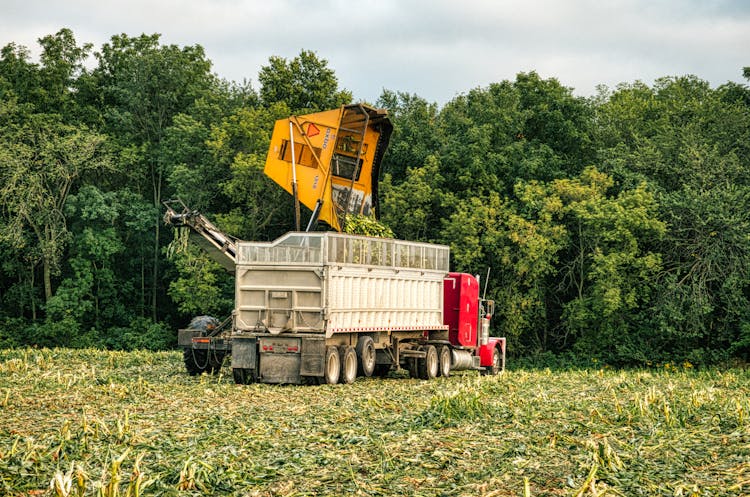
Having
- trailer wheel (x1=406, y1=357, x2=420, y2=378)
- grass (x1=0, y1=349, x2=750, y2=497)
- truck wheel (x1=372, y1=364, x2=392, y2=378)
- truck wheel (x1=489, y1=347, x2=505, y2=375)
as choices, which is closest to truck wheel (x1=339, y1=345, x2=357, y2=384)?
truck wheel (x1=372, y1=364, x2=392, y2=378)

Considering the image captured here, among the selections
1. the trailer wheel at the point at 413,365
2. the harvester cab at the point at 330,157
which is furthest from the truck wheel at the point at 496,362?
the harvester cab at the point at 330,157

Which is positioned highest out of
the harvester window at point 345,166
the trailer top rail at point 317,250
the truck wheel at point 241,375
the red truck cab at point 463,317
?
the harvester window at point 345,166

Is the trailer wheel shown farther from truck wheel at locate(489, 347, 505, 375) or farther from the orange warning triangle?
the orange warning triangle

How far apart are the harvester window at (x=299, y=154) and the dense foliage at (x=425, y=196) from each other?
12.8m

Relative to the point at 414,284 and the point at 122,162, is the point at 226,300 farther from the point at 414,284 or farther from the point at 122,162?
the point at 414,284

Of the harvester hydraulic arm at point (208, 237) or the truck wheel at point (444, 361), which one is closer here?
the harvester hydraulic arm at point (208, 237)

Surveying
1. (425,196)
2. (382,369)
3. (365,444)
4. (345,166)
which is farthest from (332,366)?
(425,196)

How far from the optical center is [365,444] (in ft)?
40.0

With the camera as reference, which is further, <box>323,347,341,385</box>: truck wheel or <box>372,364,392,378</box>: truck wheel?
<box>372,364,392,378</box>: truck wheel

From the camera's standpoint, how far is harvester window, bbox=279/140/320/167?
28.4 meters

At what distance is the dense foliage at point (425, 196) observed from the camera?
39.2m

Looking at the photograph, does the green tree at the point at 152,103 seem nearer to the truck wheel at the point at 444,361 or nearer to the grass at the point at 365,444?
the truck wheel at the point at 444,361

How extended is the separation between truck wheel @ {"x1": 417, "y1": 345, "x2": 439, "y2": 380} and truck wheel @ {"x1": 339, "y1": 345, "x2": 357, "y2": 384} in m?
3.38

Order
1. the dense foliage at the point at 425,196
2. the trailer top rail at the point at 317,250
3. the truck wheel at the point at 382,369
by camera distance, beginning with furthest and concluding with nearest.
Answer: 1. the dense foliage at the point at 425,196
2. the truck wheel at the point at 382,369
3. the trailer top rail at the point at 317,250
